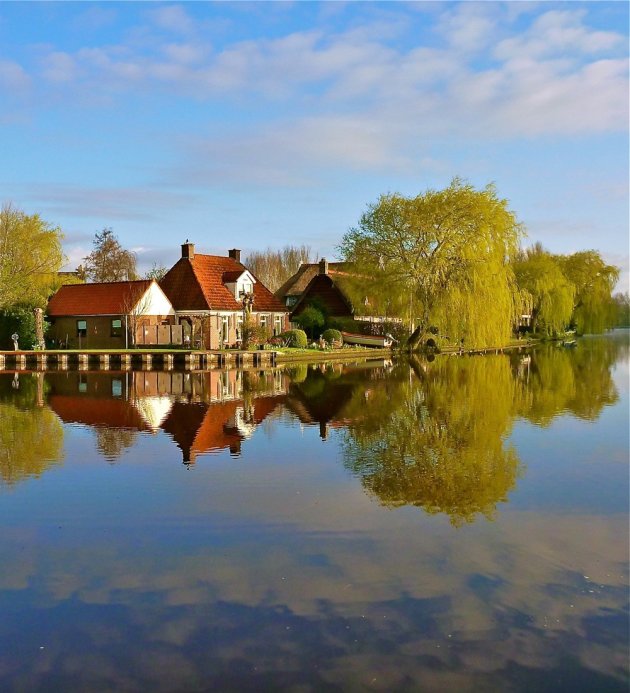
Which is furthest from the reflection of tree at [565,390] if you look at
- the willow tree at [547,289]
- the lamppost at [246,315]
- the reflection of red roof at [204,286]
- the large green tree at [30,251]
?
the large green tree at [30,251]

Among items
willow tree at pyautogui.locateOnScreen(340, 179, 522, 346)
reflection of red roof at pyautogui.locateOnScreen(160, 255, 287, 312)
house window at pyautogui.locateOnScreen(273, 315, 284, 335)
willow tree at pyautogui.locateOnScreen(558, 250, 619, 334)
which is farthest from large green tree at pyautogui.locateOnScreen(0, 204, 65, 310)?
willow tree at pyautogui.locateOnScreen(558, 250, 619, 334)

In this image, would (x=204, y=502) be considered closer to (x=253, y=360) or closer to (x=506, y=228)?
(x=253, y=360)

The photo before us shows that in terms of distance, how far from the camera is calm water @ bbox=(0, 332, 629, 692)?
222 inches

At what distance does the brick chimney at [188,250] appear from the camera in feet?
167

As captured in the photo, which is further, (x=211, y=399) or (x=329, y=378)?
(x=329, y=378)

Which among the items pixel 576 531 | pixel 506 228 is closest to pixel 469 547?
pixel 576 531

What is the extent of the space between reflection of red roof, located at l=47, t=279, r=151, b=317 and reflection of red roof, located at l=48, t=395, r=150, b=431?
23.2 meters

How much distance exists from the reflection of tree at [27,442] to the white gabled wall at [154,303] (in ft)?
85.0

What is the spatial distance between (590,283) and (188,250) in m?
44.6

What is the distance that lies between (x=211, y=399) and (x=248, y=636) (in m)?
16.9

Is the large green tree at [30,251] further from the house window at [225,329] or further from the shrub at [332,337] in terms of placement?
the shrub at [332,337]

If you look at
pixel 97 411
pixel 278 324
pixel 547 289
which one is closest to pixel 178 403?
pixel 97 411

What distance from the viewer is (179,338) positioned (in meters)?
46.5

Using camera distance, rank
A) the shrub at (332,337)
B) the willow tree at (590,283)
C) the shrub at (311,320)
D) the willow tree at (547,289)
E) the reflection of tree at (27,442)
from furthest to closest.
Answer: the willow tree at (590,283) < the willow tree at (547,289) < the shrub at (311,320) < the shrub at (332,337) < the reflection of tree at (27,442)
